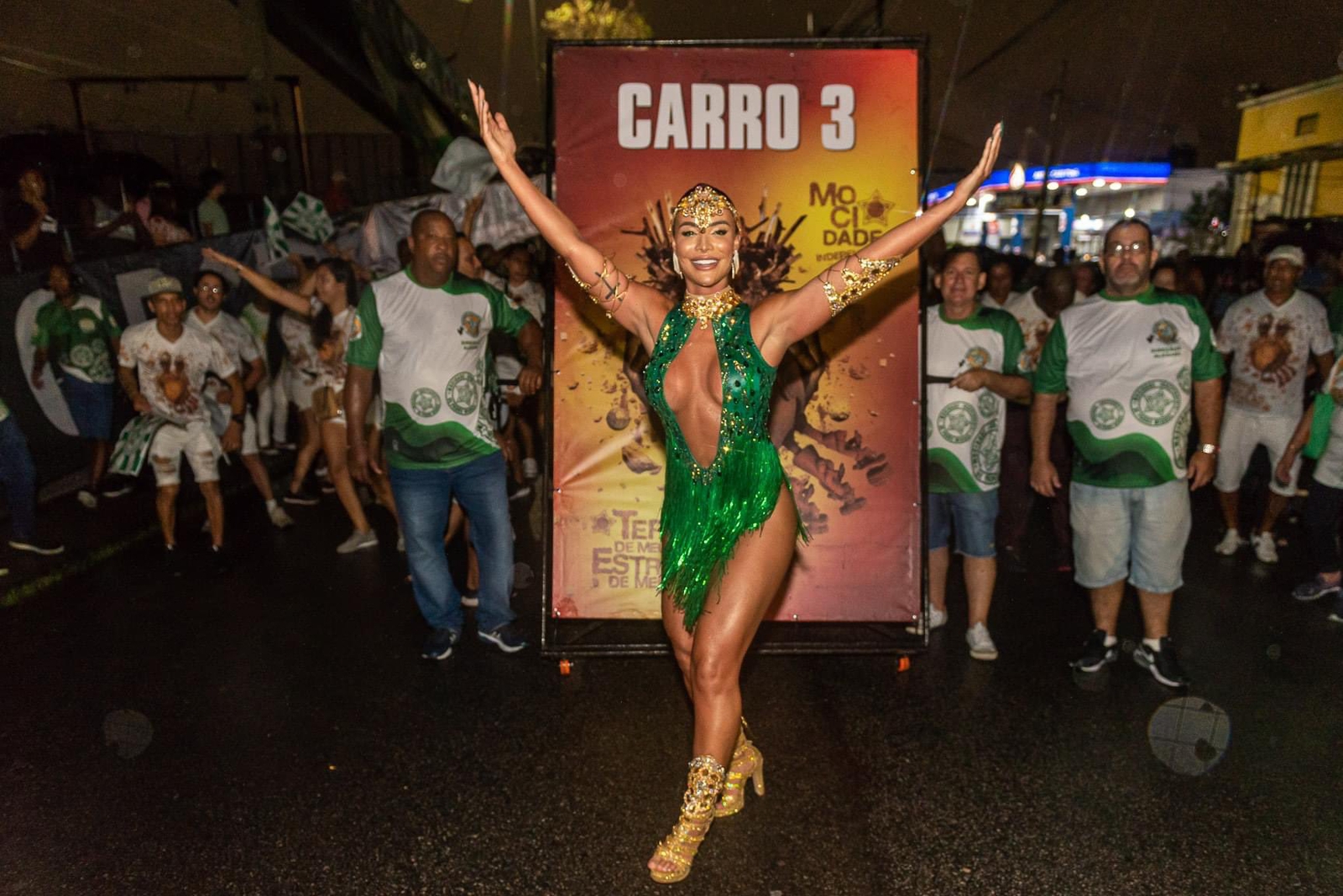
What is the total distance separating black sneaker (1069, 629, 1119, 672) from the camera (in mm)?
4324

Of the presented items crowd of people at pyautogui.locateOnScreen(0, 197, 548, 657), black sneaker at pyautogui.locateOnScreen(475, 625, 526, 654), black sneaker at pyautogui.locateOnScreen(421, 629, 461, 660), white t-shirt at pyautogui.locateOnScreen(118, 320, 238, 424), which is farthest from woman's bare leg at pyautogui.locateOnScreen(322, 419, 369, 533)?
black sneaker at pyautogui.locateOnScreen(475, 625, 526, 654)

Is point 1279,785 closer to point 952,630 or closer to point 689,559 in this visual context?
point 952,630

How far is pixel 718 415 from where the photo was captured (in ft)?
9.86

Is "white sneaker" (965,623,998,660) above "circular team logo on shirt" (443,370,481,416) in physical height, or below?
below

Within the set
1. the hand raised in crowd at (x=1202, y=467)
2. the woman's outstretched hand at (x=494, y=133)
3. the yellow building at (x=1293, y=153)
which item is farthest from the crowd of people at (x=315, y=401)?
the yellow building at (x=1293, y=153)

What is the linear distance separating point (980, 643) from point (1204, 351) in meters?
1.74

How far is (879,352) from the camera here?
4.12 m

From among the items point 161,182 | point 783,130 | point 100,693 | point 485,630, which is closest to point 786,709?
point 485,630

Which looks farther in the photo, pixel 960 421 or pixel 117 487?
pixel 117 487

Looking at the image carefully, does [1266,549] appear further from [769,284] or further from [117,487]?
[117,487]

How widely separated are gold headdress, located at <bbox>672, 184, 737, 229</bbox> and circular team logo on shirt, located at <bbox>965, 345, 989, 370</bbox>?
1.91 meters

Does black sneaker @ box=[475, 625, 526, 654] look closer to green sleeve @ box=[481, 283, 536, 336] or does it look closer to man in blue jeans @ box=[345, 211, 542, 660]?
man in blue jeans @ box=[345, 211, 542, 660]

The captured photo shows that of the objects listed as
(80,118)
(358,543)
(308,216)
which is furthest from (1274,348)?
(80,118)

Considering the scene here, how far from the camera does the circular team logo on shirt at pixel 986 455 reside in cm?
442
